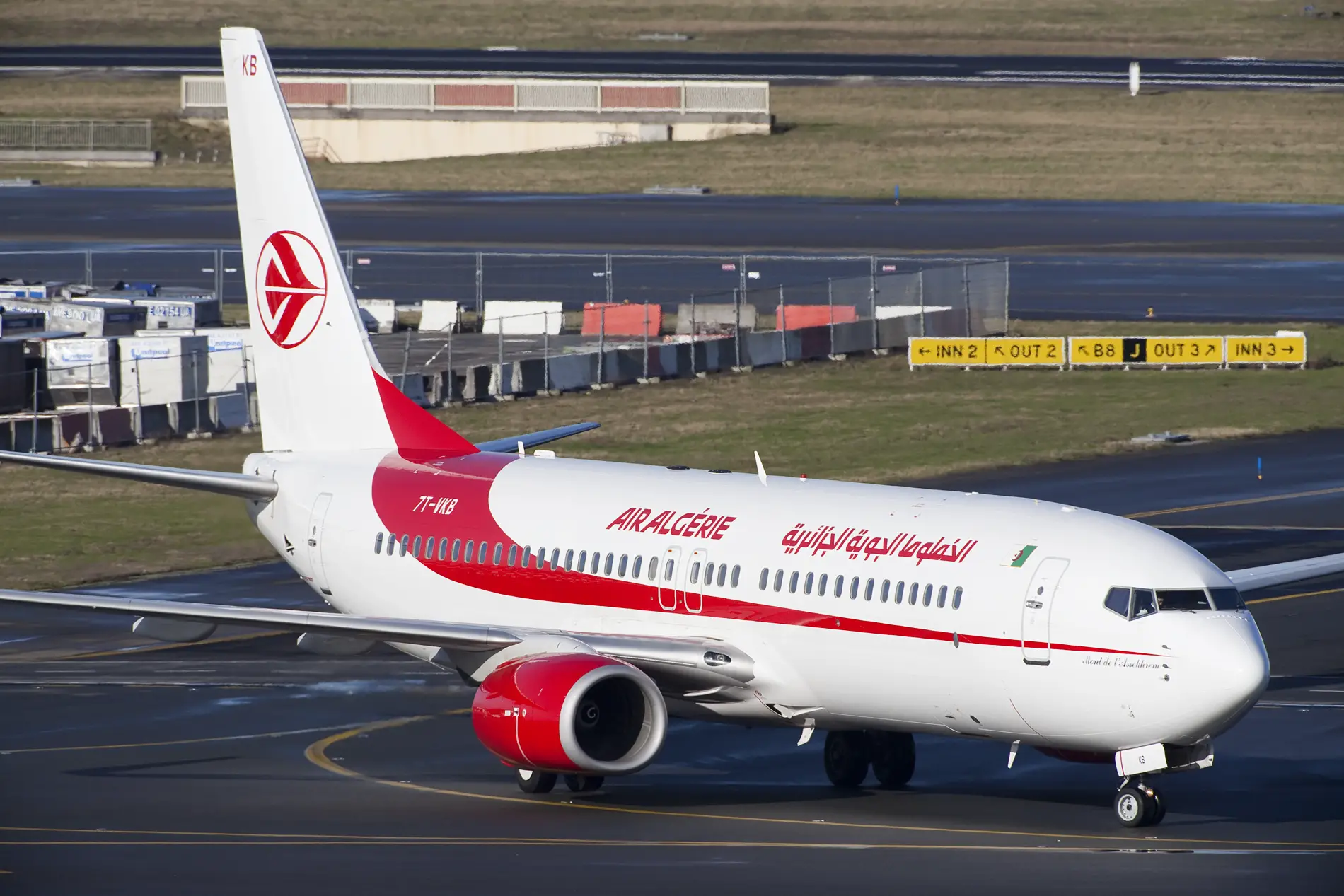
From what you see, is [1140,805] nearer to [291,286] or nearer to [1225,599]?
[1225,599]

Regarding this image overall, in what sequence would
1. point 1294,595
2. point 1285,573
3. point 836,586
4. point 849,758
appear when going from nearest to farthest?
point 836,586
point 849,758
point 1285,573
point 1294,595

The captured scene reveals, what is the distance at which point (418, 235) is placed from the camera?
110938mm

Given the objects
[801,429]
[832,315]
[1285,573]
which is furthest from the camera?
[832,315]

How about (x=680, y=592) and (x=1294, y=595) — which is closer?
(x=680, y=592)

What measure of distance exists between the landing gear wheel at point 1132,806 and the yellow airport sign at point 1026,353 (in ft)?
162

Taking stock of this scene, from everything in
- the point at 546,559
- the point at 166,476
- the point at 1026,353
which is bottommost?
the point at 546,559

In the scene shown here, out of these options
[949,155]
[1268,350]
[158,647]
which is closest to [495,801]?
[158,647]

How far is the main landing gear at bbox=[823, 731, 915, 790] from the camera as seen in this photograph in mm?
32344

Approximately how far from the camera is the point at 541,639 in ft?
104

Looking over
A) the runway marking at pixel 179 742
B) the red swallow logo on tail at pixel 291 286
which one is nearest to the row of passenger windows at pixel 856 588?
the runway marking at pixel 179 742

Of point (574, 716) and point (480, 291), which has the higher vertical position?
point (480, 291)

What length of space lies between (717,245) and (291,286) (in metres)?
69.1

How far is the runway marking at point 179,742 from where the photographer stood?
35031mm

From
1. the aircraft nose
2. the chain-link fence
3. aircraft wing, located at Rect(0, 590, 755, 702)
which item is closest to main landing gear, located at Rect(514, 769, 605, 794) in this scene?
aircraft wing, located at Rect(0, 590, 755, 702)
